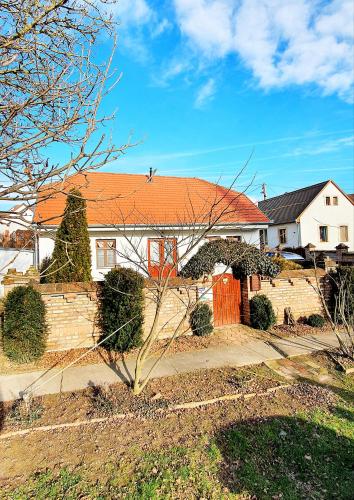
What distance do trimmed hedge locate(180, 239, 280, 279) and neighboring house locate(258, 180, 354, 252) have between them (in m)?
18.1

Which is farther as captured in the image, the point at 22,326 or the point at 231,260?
the point at 231,260

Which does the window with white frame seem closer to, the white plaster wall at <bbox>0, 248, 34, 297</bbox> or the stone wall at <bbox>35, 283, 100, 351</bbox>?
the white plaster wall at <bbox>0, 248, 34, 297</bbox>

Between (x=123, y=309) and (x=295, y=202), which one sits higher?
(x=295, y=202)

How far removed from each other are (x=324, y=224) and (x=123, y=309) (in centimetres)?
2525

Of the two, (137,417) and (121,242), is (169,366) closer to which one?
(137,417)

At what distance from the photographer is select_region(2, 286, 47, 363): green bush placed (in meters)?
6.47

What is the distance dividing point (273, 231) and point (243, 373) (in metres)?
25.1

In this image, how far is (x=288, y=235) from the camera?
28109 millimetres

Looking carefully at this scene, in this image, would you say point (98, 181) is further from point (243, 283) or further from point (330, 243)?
point (330, 243)

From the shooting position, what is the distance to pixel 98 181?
16172 mm

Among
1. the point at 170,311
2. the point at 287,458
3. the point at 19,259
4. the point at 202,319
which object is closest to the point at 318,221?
the point at 202,319

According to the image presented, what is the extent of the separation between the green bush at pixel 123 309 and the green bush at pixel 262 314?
11.5 ft

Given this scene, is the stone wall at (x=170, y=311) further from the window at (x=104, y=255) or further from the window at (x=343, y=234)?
the window at (x=343, y=234)

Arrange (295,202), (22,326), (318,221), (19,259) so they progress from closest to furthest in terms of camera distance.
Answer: (22,326) → (19,259) → (318,221) → (295,202)
